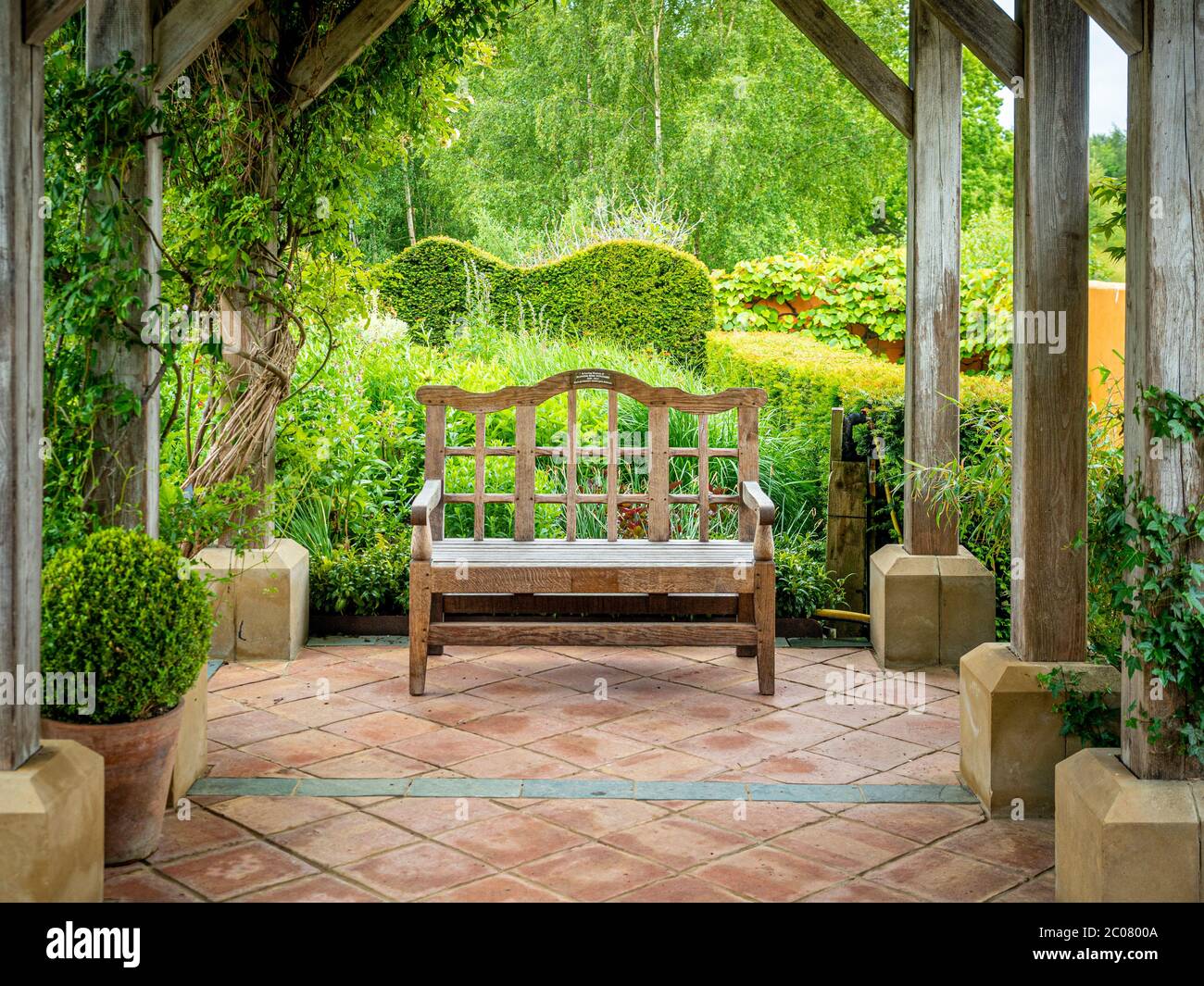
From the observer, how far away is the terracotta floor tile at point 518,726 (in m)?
4.63

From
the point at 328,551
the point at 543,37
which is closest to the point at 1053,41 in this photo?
the point at 328,551

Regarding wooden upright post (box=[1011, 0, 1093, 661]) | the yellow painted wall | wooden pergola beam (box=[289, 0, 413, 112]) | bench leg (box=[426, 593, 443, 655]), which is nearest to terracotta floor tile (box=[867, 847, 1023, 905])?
wooden upright post (box=[1011, 0, 1093, 661])

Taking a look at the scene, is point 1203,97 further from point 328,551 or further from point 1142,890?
point 328,551

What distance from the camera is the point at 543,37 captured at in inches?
830

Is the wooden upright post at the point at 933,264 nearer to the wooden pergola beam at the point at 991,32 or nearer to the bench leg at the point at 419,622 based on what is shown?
the wooden pergola beam at the point at 991,32

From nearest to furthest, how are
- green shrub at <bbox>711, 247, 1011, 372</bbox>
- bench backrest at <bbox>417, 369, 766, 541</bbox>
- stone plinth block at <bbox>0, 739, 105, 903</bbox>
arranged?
stone plinth block at <bbox>0, 739, 105, 903</bbox> < bench backrest at <bbox>417, 369, 766, 541</bbox> < green shrub at <bbox>711, 247, 1011, 372</bbox>

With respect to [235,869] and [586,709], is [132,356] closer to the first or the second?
[235,869]

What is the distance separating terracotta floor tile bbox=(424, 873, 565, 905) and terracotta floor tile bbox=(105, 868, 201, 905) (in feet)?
2.04

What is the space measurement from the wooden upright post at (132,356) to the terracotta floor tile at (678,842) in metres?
1.67

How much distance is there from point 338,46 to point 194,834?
9.51 feet

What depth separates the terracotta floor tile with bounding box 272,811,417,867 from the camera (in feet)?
11.5

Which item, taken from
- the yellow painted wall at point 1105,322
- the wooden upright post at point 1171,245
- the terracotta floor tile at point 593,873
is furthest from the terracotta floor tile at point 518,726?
the yellow painted wall at point 1105,322

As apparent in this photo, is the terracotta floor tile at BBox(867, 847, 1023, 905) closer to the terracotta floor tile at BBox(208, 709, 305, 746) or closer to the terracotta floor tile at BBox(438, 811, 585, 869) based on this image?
the terracotta floor tile at BBox(438, 811, 585, 869)
